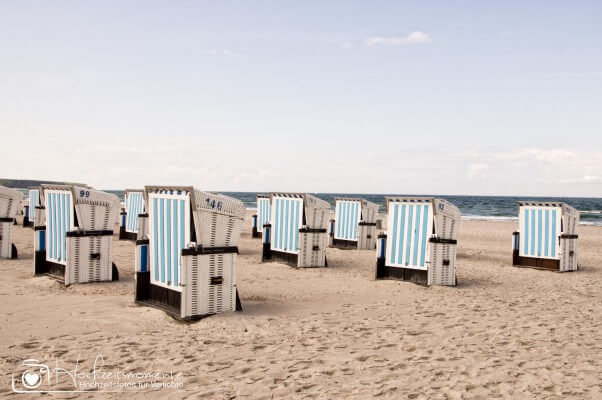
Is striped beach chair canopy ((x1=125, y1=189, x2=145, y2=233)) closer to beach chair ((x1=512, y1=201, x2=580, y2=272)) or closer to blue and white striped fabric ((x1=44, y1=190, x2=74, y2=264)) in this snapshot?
blue and white striped fabric ((x1=44, y1=190, x2=74, y2=264))

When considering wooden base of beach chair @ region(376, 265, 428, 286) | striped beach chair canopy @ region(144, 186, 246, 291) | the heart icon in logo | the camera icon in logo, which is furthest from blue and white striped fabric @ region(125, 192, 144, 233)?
the heart icon in logo

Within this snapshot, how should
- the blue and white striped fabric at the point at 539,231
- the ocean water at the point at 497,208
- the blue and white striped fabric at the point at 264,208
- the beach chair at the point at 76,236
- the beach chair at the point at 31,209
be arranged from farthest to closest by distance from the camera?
1. the ocean water at the point at 497,208
2. the beach chair at the point at 31,209
3. the blue and white striped fabric at the point at 264,208
4. the blue and white striped fabric at the point at 539,231
5. the beach chair at the point at 76,236

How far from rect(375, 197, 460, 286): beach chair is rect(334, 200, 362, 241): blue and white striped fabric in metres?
7.13

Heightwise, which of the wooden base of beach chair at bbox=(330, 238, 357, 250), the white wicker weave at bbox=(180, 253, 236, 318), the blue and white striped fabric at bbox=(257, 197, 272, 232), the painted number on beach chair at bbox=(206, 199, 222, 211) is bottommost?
the wooden base of beach chair at bbox=(330, 238, 357, 250)

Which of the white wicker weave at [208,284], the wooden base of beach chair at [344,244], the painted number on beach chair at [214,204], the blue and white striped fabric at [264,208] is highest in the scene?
the painted number on beach chair at [214,204]

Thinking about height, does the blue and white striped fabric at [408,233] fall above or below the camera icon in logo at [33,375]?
above

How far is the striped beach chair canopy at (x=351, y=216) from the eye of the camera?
61.9ft

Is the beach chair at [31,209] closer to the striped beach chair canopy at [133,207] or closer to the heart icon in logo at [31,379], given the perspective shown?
the striped beach chair canopy at [133,207]

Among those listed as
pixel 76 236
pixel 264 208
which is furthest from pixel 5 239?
pixel 264 208

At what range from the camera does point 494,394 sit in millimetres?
4793

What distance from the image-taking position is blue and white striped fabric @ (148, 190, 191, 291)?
7.70 metres

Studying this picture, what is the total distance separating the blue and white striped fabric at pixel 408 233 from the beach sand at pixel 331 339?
0.59 m

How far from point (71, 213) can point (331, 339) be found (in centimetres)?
642

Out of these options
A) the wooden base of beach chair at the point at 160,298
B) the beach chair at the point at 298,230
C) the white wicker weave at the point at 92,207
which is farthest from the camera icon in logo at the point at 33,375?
the beach chair at the point at 298,230
